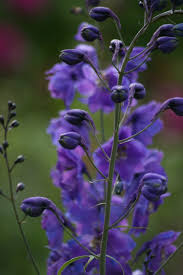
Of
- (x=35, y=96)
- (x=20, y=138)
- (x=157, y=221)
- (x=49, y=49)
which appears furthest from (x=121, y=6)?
(x=157, y=221)

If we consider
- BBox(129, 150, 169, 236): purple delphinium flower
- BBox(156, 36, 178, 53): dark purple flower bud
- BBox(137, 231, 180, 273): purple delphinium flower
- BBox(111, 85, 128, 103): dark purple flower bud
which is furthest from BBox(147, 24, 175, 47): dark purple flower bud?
BBox(137, 231, 180, 273): purple delphinium flower

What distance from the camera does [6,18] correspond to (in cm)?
331

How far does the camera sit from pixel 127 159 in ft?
3.11

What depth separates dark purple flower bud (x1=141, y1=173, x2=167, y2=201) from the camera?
0.79 metres

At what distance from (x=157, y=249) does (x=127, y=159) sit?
0.17m

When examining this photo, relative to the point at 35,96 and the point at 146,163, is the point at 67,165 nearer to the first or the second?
the point at 146,163

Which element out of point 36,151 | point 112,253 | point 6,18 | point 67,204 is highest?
point 6,18

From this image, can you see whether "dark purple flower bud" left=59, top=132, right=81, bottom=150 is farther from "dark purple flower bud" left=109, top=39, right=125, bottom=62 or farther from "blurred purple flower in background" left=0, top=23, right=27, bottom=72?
"blurred purple flower in background" left=0, top=23, right=27, bottom=72

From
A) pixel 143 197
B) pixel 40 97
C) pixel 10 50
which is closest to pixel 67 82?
pixel 143 197

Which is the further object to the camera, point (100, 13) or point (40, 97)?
point (40, 97)

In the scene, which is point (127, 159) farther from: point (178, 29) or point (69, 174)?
point (178, 29)

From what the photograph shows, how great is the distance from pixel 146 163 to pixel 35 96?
2.02m

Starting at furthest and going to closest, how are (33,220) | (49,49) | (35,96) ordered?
1. (49,49)
2. (35,96)
3. (33,220)

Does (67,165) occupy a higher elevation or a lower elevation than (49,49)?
lower
